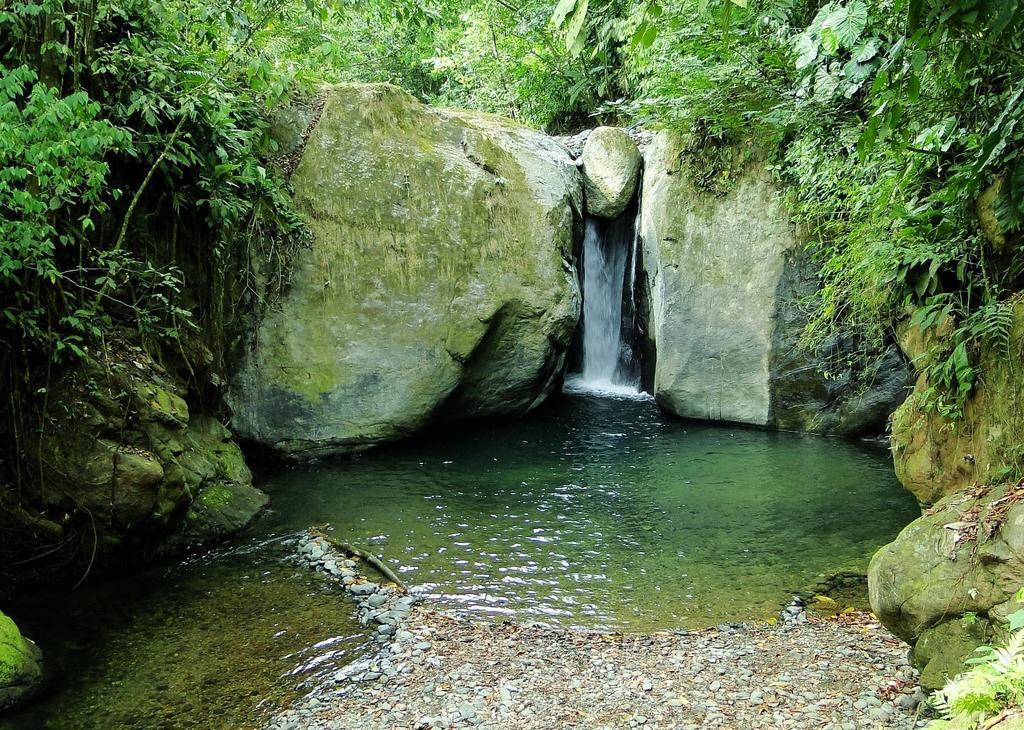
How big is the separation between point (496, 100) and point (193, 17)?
1211 cm

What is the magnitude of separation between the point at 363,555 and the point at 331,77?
8620mm

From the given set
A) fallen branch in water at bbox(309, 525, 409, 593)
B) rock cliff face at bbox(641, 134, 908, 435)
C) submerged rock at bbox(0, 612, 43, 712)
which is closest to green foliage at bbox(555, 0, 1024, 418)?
rock cliff face at bbox(641, 134, 908, 435)

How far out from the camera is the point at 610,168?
1167 cm

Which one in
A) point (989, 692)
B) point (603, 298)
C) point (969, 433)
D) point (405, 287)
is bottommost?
point (989, 692)

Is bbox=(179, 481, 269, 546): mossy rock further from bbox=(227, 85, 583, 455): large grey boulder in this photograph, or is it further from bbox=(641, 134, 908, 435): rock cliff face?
bbox=(641, 134, 908, 435): rock cliff face

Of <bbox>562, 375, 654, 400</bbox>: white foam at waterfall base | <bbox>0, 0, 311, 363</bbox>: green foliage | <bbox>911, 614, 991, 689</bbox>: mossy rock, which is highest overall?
<bbox>0, 0, 311, 363</bbox>: green foliage

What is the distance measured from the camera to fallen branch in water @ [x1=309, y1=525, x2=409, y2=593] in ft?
18.8

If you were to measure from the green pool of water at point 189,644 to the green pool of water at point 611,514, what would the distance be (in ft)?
2.77

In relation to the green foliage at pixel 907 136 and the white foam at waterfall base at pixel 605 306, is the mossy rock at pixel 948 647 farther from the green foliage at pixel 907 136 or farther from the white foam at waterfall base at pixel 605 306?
the white foam at waterfall base at pixel 605 306

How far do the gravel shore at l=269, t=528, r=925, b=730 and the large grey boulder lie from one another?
4.47 metres

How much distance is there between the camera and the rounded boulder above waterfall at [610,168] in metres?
11.6

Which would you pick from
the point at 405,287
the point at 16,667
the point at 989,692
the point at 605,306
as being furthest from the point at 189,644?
the point at 605,306

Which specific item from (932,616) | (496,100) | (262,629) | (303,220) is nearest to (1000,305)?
(932,616)

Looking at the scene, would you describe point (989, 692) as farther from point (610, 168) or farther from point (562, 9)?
point (610, 168)
